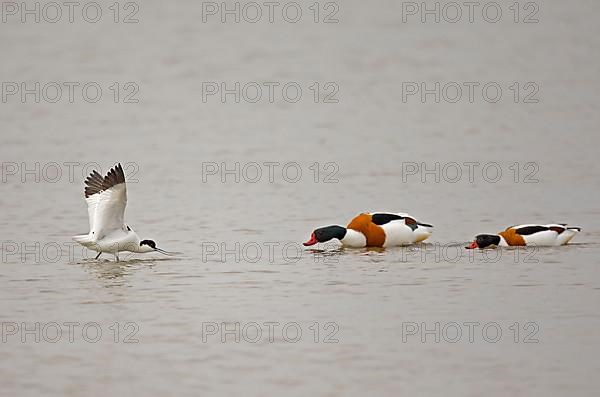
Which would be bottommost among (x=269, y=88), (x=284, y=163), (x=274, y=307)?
(x=274, y=307)

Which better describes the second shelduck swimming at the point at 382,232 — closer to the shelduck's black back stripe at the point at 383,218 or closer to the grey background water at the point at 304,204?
the shelduck's black back stripe at the point at 383,218

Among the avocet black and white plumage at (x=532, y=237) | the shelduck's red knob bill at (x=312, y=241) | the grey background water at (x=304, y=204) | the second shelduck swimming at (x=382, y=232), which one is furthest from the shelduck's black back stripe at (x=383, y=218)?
the avocet black and white plumage at (x=532, y=237)

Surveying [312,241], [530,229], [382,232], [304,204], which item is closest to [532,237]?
[530,229]

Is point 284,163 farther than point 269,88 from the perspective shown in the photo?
No

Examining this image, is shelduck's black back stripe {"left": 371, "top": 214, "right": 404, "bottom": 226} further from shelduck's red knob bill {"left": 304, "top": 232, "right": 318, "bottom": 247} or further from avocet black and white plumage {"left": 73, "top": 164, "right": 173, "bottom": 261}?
avocet black and white plumage {"left": 73, "top": 164, "right": 173, "bottom": 261}

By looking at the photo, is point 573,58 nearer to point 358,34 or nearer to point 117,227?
point 358,34

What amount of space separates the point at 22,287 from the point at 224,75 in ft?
56.6

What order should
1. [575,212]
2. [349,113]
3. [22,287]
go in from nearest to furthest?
[22,287], [575,212], [349,113]

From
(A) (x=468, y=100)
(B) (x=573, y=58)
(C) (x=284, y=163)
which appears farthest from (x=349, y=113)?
(B) (x=573, y=58)

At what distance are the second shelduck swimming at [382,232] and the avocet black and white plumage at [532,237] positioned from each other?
0.69 meters

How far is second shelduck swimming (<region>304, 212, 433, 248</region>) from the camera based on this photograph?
49.5 ft

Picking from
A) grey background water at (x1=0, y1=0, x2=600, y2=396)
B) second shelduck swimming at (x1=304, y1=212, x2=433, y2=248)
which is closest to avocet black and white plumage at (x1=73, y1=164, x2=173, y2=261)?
grey background water at (x1=0, y1=0, x2=600, y2=396)

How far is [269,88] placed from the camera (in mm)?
28234

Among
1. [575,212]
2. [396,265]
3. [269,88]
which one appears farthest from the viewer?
[269,88]
